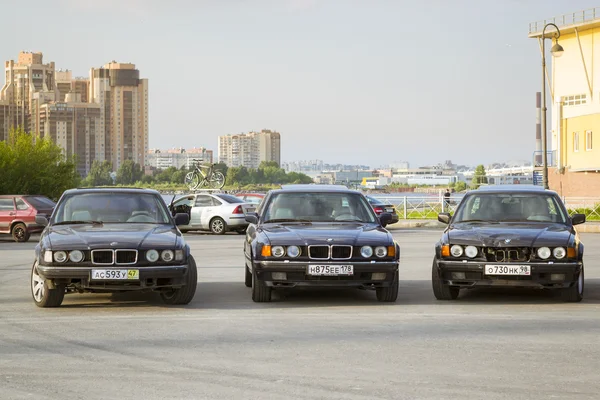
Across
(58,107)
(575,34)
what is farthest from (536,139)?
(575,34)

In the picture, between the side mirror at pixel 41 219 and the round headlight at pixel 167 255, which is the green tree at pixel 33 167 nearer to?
the side mirror at pixel 41 219

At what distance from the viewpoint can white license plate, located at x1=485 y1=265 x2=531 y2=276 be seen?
1215 cm

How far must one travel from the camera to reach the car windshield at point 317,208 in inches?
529

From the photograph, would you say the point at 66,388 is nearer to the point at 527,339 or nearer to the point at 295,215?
the point at 527,339

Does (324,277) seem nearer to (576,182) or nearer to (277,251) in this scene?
(277,251)

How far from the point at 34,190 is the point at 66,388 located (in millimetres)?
39854

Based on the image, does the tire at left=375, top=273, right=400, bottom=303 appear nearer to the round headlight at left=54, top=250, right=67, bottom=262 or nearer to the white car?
the round headlight at left=54, top=250, right=67, bottom=262

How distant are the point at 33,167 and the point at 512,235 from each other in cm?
3659

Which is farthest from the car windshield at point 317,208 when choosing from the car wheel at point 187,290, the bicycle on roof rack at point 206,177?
the bicycle on roof rack at point 206,177

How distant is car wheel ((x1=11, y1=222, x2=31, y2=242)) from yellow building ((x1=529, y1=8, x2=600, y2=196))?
4377 cm

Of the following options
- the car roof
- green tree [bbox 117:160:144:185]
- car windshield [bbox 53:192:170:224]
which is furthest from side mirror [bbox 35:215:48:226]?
green tree [bbox 117:160:144:185]

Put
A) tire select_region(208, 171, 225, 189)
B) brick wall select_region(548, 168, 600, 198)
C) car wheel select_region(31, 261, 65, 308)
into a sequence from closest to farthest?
1. car wheel select_region(31, 261, 65, 308)
2. tire select_region(208, 171, 225, 189)
3. brick wall select_region(548, 168, 600, 198)

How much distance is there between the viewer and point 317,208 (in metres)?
13.6

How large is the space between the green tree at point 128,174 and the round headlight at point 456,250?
6691 inches
